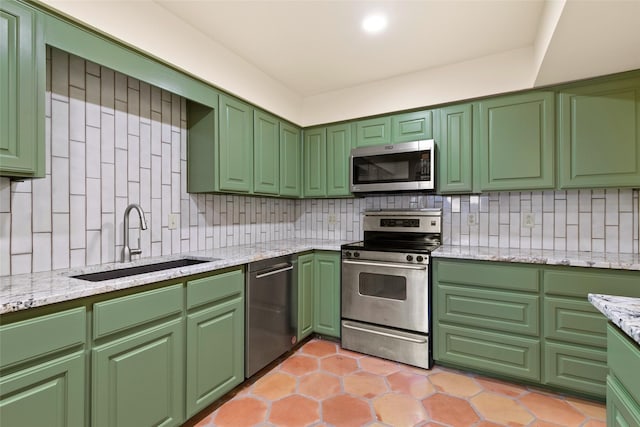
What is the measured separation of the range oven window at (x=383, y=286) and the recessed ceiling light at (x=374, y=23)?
1796 mm

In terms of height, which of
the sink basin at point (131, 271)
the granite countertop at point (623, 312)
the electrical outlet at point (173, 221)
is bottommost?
the sink basin at point (131, 271)

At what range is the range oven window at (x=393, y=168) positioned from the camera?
2578 millimetres

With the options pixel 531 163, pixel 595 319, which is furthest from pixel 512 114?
pixel 595 319

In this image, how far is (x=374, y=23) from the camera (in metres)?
2.04

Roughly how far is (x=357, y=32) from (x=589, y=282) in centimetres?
219

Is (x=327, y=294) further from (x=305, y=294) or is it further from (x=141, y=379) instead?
(x=141, y=379)

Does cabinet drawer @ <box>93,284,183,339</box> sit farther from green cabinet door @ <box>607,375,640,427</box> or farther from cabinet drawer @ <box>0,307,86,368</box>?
green cabinet door @ <box>607,375,640,427</box>

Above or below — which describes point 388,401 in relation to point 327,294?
below

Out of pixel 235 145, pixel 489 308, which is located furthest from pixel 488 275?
pixel 235 145

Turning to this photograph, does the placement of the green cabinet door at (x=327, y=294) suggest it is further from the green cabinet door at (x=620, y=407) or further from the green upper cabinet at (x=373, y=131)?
the green cabinet door at (x=620, y=407)

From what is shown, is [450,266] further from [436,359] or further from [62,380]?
[62,380]

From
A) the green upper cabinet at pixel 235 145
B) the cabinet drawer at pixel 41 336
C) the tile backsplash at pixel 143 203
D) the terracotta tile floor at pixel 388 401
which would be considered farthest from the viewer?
the green upper cabinet at pixel 235 145

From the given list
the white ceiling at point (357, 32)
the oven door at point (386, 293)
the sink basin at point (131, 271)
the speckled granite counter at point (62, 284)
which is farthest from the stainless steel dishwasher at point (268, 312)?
the white ceiling at point (357, 32)

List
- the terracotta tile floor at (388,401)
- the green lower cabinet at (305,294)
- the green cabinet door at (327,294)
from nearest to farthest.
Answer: the terracotta tile floor at (388,401) → the green lower cabinet at (305,294) → the green cabinet door at (327,294)
